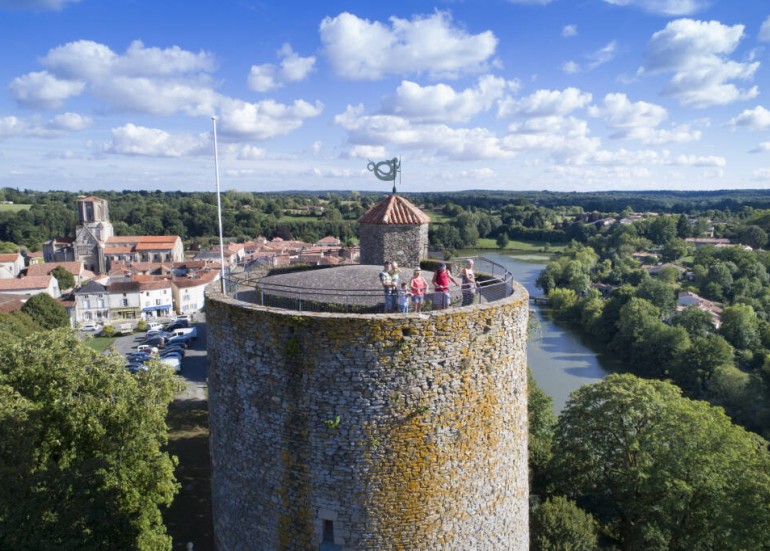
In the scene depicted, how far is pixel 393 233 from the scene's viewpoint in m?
10.8

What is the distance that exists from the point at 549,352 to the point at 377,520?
39.3m

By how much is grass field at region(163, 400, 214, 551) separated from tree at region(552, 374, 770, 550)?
12479 millimetres

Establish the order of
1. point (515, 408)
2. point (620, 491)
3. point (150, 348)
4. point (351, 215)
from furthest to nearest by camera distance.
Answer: point (351, 215) < point (150, 348) < point (620, 491) < point (515, 408)

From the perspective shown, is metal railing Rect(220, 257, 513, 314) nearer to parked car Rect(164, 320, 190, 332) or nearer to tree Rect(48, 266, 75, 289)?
parked car Rect(164, 320, 190, 332)

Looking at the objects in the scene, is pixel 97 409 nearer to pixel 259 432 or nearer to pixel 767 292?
pixel 259 432

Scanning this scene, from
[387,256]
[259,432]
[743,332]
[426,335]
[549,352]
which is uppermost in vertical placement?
[387,256]

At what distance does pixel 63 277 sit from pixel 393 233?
6900 centimetres

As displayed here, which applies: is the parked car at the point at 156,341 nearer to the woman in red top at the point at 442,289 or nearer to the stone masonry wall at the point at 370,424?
the stone masonry wall at the point at 370,424

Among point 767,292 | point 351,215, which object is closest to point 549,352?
point 767,292

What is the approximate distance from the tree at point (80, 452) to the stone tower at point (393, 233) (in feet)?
22.5

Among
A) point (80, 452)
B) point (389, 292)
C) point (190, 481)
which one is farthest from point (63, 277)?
point (389, 292)

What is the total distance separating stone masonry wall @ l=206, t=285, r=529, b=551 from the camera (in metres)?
6.87

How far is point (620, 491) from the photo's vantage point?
16547 millimetres

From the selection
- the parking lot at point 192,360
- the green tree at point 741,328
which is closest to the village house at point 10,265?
the parking lot at point 192,360
